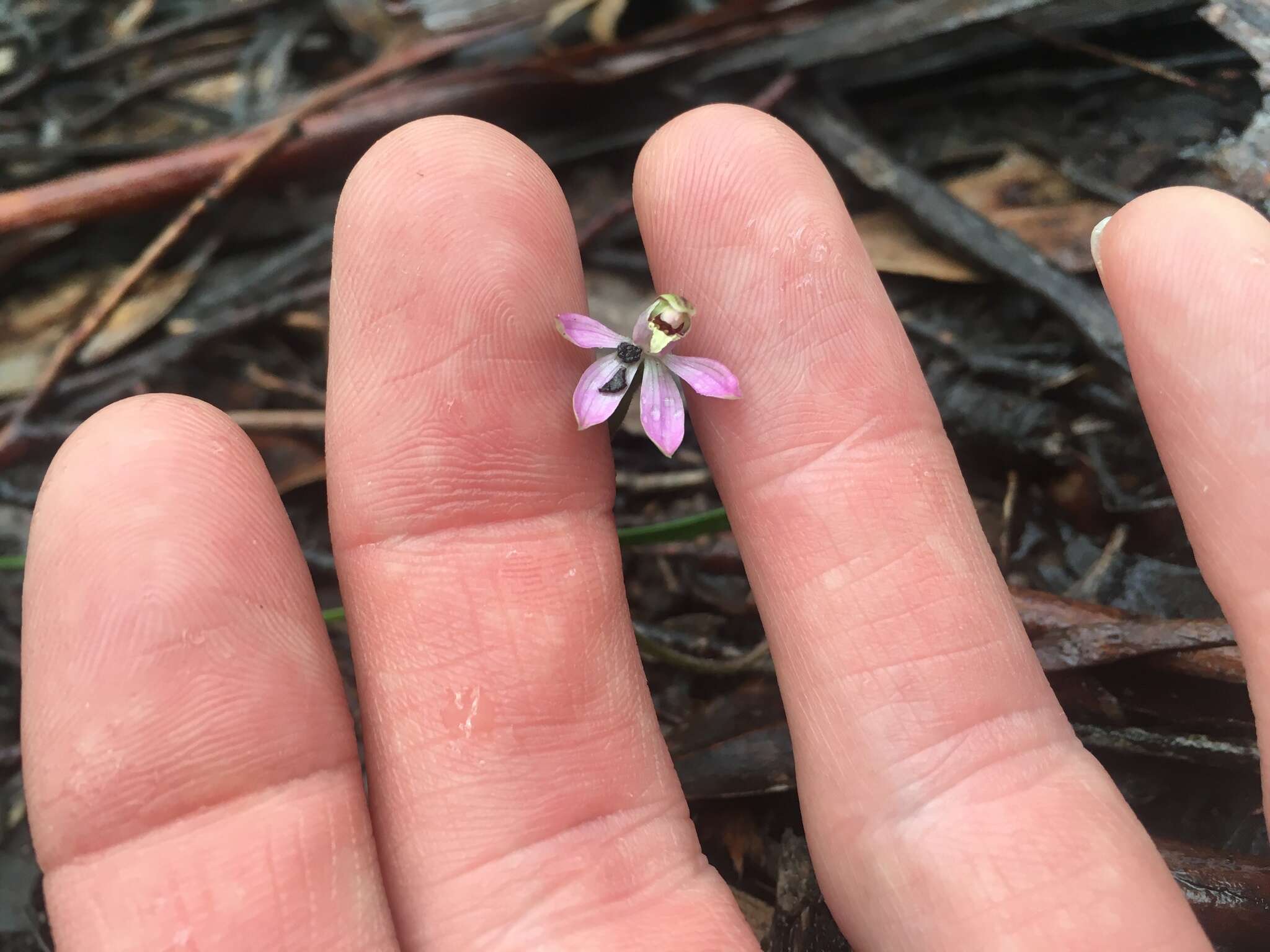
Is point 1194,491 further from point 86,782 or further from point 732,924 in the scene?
point 86,782

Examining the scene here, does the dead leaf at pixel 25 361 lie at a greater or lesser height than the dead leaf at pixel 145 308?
Answer: lesser

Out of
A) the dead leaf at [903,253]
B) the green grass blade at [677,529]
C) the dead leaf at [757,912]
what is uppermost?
the dead leaf at [903,253]

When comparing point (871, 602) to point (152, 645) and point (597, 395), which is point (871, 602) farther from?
point (152, 645)

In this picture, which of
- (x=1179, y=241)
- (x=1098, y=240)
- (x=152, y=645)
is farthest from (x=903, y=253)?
(x=152, y=645)

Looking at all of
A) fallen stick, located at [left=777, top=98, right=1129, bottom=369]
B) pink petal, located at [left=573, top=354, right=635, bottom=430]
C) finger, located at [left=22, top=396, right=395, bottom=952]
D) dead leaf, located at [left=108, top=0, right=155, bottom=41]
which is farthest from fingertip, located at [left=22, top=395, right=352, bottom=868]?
dead leaf, located at [left=108, top=0, right=155, bottom=41]

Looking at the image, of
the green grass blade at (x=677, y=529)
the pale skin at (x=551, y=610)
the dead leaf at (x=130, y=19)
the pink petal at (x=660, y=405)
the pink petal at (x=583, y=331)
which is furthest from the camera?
the dead leaf at (x=130, y=19)

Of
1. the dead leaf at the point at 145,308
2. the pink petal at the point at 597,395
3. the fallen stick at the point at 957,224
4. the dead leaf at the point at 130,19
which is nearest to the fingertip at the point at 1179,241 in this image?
the fallen stick at the point at 957,224

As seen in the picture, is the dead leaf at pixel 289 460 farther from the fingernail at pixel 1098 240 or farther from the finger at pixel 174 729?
the fingernail at pixel 1098 240

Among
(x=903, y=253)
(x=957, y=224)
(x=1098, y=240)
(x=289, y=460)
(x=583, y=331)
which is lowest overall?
(x=289, y=460)
